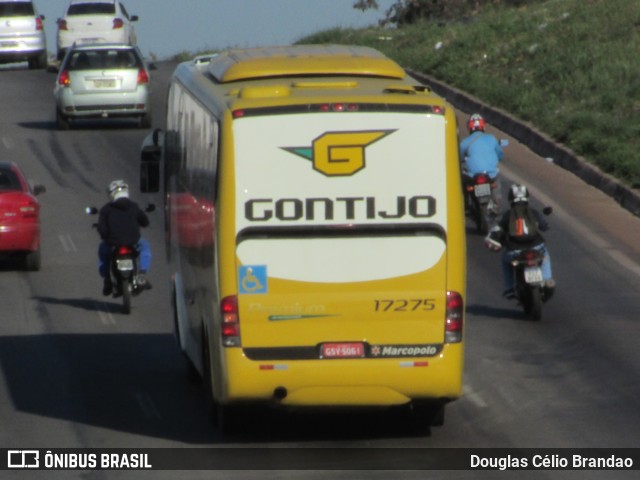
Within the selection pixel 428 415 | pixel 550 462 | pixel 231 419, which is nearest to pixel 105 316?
pixel 231 419

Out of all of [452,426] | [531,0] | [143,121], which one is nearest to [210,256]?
[452,426]

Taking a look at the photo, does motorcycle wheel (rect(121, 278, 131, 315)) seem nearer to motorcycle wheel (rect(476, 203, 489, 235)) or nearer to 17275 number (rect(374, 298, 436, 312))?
motorcycle wheel (rect(476, 203, 489, 235))

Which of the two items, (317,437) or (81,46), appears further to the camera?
(81,46)

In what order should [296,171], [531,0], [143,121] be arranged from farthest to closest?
[531,0] → [143,121] → [296,171]

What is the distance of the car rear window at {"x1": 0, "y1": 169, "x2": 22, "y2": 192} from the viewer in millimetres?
24141

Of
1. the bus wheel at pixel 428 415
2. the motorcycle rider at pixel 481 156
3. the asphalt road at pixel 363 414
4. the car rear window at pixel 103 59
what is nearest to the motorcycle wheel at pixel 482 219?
the motorcycle rider at pixel 481 156

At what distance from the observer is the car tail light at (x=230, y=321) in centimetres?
1261

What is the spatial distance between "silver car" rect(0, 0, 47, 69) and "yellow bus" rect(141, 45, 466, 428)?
38.2 meters

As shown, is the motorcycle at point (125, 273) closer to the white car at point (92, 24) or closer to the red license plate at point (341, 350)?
the red license plate at point (341, 350)

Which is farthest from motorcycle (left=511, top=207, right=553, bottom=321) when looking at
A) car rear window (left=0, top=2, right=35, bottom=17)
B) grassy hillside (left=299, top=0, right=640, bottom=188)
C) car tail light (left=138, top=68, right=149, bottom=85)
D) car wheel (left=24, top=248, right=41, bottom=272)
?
car rear window (left=0, top=2, right=35, bottom=17)

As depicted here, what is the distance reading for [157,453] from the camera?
42.9 ft

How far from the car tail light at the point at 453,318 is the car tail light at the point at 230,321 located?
1559 millimetres

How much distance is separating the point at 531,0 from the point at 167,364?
1620 inches

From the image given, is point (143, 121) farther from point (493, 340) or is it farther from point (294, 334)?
point (294, 334)
